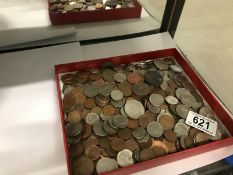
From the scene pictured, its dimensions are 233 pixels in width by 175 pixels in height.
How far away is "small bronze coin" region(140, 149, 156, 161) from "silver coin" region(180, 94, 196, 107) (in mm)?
231

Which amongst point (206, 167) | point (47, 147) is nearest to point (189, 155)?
point (206, 167)

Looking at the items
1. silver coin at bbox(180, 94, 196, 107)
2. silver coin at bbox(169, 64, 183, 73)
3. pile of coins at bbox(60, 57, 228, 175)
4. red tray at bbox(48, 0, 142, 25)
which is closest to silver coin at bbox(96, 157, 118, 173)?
pile of coins at bbox(60, 57, 228, 175)

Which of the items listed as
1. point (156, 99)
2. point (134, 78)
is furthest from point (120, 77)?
point (156, 99)

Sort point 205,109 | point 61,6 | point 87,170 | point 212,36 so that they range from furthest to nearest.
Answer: point 61,6
point 212,36
point 205,109
point 87,170

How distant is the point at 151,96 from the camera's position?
2.79 ft

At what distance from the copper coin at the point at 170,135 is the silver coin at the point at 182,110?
7 cm

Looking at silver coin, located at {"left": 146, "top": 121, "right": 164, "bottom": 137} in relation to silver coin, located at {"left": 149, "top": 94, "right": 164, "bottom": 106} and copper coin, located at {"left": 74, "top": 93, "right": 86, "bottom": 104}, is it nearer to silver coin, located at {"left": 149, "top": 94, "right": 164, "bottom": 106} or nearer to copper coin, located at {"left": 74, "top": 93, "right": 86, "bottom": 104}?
silver coin, located at {"left": 149, "top": 94, "right": 164, "bottom": 106}

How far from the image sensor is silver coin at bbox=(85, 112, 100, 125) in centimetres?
77

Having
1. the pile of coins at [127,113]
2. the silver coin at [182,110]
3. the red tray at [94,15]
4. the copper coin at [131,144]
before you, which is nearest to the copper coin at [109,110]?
the pile of coins at [127,113]

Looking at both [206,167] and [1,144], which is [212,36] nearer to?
[206,167]

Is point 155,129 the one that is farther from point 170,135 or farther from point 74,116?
point 74,116

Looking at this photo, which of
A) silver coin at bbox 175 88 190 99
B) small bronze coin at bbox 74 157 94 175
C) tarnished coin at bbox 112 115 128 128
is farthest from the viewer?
silver coin at bbox 175 88 190 99

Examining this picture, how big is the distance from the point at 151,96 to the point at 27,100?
1.39 feet

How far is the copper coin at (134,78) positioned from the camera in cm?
89
